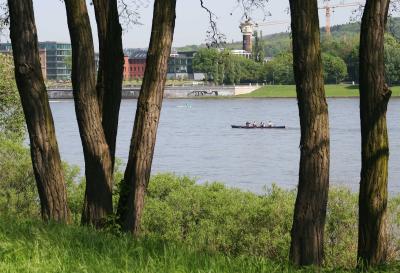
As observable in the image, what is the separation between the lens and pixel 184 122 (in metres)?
72.4

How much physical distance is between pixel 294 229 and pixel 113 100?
7.82 ft

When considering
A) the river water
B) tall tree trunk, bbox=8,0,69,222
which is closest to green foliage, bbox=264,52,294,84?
the river water

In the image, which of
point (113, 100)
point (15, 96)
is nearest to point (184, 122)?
point (15, 96)

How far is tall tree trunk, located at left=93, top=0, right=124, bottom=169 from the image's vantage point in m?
8.28

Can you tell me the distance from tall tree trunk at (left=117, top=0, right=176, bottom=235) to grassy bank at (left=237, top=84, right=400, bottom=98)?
83906 millimetres

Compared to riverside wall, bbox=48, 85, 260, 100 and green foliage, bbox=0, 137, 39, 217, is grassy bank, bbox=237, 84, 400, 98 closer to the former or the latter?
riverside wall, bbox=48, 85, 260, 100

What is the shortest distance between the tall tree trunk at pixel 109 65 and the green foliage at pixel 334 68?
8490 cm

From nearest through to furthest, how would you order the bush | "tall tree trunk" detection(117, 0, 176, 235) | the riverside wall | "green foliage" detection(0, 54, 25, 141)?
"tall tree trunk" detection(117, 0, 176, 235) → the bush → "green foliage" detection(0, 54, 25, 141) → the riverside wall

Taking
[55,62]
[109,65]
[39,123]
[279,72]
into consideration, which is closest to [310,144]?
[109,65]

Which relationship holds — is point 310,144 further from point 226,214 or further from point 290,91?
point 290,91

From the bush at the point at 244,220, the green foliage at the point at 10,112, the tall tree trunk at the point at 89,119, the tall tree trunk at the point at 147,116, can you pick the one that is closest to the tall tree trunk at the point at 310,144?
the tall tree trunk at the point at 147,116

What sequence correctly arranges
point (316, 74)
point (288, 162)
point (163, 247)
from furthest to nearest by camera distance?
point (288, 162), point (316, 74), point (163, 247)

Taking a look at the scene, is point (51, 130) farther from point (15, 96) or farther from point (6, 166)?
point (15, 96)

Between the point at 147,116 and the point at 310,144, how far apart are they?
5.77ft
